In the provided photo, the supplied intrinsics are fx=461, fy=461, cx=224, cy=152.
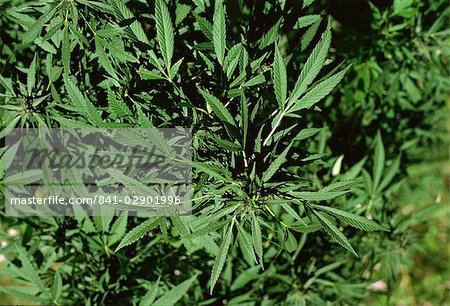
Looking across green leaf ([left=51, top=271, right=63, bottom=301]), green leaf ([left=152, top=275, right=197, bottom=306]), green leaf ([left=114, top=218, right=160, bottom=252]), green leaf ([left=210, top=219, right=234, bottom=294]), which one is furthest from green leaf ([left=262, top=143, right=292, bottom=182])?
green leaf ([left=51, top=271, right=63, bottom=301])

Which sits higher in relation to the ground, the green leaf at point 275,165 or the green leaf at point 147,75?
the green leaf at point 147,75

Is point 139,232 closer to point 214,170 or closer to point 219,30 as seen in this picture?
point 214,170

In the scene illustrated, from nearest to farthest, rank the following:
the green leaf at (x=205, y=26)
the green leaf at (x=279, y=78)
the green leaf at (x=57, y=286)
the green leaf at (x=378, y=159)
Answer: the green leaf at (x=279, y=78), the green leaf at (x=205, y=26), the green leaf at (x=57, y=286), the green leaf at (x=378, y=159)

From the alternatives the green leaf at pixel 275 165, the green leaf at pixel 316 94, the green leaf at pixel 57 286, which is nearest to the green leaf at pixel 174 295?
the green leaf at pixel 57 286

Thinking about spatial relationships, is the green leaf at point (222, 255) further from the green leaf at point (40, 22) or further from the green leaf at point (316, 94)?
the green leaf at point (40, 22)

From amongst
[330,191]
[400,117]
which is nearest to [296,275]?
[330,191]

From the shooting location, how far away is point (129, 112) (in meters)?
0.84

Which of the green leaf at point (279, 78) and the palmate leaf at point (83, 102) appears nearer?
the green leaf at point (279, 78)

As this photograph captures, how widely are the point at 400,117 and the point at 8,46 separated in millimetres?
1281

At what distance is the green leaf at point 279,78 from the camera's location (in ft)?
2.55

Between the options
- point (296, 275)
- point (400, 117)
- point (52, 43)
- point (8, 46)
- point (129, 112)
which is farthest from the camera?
point (400, 117)

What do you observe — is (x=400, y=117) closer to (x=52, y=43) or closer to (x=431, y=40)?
(x=431, y=40)

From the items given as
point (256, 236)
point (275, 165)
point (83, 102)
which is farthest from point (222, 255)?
point (83, 102)

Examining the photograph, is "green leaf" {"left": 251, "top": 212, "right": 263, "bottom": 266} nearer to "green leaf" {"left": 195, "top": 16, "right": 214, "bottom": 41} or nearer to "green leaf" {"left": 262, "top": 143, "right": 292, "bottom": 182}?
"green leaf" {"left": 262, "top": 143, "right": 292, "bottom": 182}
